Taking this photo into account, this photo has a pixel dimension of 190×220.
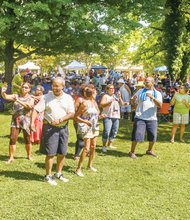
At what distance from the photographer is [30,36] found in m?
→ 14.3

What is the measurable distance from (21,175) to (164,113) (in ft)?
26.3

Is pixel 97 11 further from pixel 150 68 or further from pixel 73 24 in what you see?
pixel 150 68

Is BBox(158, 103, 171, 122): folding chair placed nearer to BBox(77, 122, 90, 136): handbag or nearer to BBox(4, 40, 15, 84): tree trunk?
BBox(77, 122, 90, 136): handbag

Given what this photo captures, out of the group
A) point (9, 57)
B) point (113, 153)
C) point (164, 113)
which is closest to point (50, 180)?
point (113, 153)

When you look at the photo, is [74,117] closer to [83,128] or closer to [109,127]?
[83,128]

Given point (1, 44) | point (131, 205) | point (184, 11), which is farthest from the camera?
point (184, 11)

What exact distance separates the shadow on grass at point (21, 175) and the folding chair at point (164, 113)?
7652mm

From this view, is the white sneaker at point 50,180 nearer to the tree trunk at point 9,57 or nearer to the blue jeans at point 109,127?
the blue jeans at point 109,127

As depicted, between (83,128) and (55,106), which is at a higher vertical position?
(55,106)

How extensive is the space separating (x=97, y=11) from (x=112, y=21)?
30.8 inches

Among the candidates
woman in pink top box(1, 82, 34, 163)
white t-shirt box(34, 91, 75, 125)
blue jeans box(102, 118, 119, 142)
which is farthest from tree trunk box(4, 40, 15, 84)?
white t-shirt box(34, 91, 75, 125)

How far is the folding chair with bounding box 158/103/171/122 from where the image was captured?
42.4ft

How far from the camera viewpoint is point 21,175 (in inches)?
244

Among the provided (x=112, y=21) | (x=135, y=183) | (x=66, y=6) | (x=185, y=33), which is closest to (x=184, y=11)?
(x=185, y=33)
